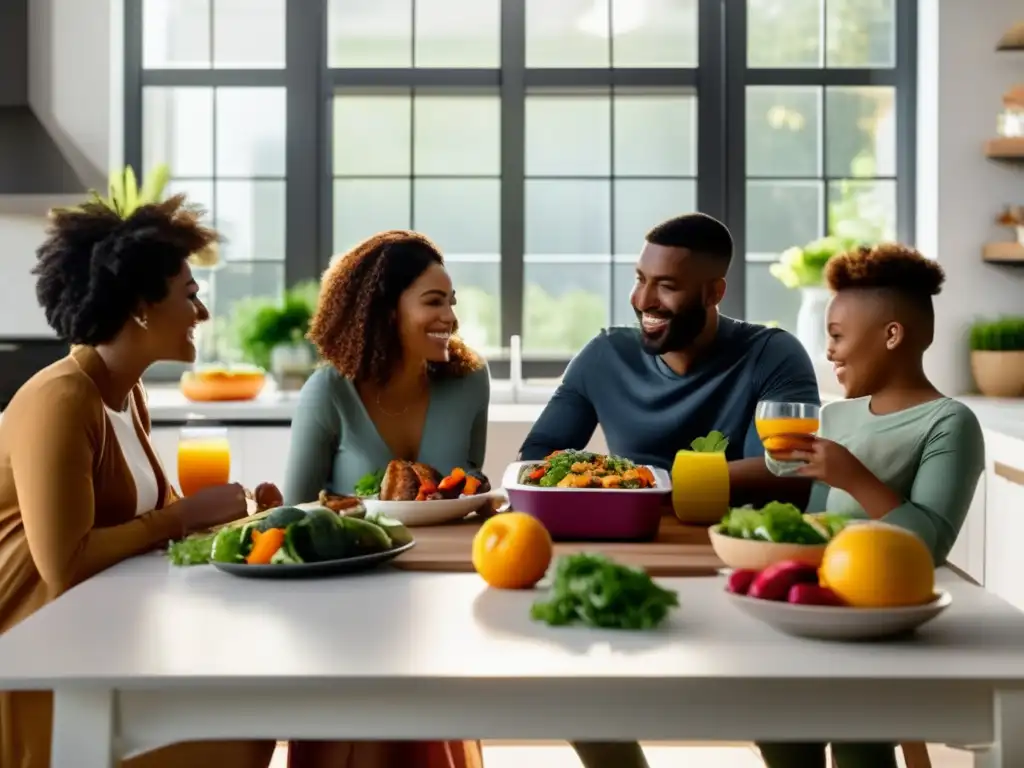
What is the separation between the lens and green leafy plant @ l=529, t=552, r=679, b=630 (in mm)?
1361

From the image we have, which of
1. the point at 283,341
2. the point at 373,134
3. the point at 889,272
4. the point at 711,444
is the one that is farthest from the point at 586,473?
the point at 373,134

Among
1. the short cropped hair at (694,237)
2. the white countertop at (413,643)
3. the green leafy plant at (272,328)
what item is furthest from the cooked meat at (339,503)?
the green leafy plant at (272,328)

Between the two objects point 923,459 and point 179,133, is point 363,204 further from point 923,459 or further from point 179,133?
point 923,459

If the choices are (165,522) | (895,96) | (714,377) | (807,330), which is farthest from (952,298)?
(165,522)

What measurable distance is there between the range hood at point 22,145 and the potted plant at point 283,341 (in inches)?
30.2

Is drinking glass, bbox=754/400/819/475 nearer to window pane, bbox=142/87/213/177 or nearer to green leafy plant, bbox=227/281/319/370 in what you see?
green leafy plant, bbox=227/281/319/370

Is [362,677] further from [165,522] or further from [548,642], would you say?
[165,522]

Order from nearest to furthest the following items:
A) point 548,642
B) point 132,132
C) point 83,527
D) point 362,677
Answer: point 362,677, point 548,642, point 83,527, point 132,132

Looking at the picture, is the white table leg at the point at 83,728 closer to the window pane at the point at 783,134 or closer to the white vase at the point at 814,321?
the white vase at the point at 814,321

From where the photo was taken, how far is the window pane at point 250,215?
16.2ft

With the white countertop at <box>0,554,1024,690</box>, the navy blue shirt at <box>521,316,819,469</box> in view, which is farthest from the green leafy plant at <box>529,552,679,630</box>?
the navy blue shirt at <box>521,316,819,469</box>

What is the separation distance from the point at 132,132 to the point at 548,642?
4.09 m

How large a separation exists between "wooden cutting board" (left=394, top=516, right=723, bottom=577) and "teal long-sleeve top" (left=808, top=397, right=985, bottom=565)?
0.80ft

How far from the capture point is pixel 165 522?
194 cm
